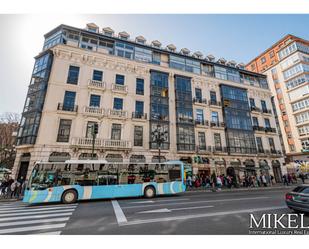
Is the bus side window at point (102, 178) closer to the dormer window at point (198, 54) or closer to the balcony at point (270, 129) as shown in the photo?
the dormer window at point (198, 54)

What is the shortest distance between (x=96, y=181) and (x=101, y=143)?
7.33 meters

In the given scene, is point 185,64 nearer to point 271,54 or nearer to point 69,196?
point 69,196

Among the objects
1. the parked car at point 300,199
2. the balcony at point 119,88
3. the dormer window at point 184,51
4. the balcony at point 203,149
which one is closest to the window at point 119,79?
the balcony at point 119,88

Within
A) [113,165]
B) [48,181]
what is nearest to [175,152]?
[113,165]

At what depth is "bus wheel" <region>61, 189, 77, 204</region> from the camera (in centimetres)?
1109

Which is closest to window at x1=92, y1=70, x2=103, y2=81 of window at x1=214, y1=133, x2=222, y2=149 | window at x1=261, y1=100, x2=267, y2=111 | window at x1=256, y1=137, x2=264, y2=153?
window at x1=214, y1=133, x2=222, y2=149

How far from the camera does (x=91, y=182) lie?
11875mm

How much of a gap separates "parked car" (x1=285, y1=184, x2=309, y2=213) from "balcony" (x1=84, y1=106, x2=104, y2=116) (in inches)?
734

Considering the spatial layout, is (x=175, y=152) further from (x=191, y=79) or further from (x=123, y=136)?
(x=191, y=79)

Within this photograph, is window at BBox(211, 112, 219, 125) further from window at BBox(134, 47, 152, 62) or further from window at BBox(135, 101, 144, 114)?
Result: window at BBox(134, 47, 152, 62)

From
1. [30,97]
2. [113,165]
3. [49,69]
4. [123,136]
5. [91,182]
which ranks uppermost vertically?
[49,69]

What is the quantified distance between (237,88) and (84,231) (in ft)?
103

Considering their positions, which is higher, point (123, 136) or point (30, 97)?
point (30, 97)

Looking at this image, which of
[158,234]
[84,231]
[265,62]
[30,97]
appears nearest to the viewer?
[158,234]
